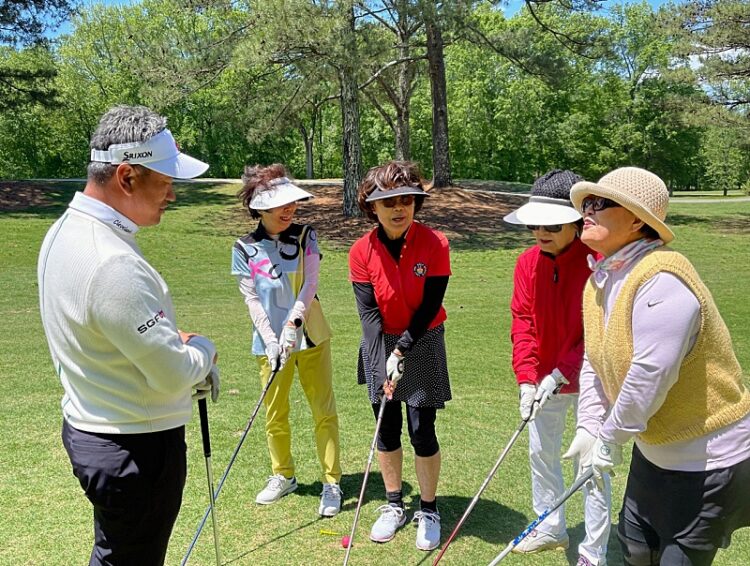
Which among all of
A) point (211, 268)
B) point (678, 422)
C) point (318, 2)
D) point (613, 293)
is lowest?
point (211, 268)

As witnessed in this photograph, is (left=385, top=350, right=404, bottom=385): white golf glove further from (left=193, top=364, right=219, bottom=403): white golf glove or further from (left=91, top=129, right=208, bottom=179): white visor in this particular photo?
(left=91, top=129, right=208, bottom=179): white visor

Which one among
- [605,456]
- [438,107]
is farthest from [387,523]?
[438,107]

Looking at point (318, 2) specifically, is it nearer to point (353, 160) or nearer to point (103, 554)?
point (353, 160)

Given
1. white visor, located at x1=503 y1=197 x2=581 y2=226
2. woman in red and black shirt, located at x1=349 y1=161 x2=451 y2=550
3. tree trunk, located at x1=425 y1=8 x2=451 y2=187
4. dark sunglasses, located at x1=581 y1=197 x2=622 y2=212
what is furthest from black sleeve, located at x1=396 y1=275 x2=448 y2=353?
tree trunk, located at x1=425 y1=8 x2=451 y2=187

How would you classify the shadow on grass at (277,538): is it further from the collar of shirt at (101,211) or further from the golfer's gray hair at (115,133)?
the golfer's gray hair at (115,133)

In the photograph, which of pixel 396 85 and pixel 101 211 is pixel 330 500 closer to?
pixel 101 211

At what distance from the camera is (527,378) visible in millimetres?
3361

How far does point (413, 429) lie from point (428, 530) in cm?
53

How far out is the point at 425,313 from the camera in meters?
3.55

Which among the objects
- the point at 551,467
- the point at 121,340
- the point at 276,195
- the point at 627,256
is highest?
the point at 276,195

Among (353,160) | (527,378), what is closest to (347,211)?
(353,160)

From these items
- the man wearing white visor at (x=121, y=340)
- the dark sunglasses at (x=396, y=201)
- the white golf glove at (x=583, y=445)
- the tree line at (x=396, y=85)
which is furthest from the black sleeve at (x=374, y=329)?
the tree line at (x=396, y=85)

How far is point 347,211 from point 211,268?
6.11m

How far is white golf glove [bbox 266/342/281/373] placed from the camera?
150 inches
